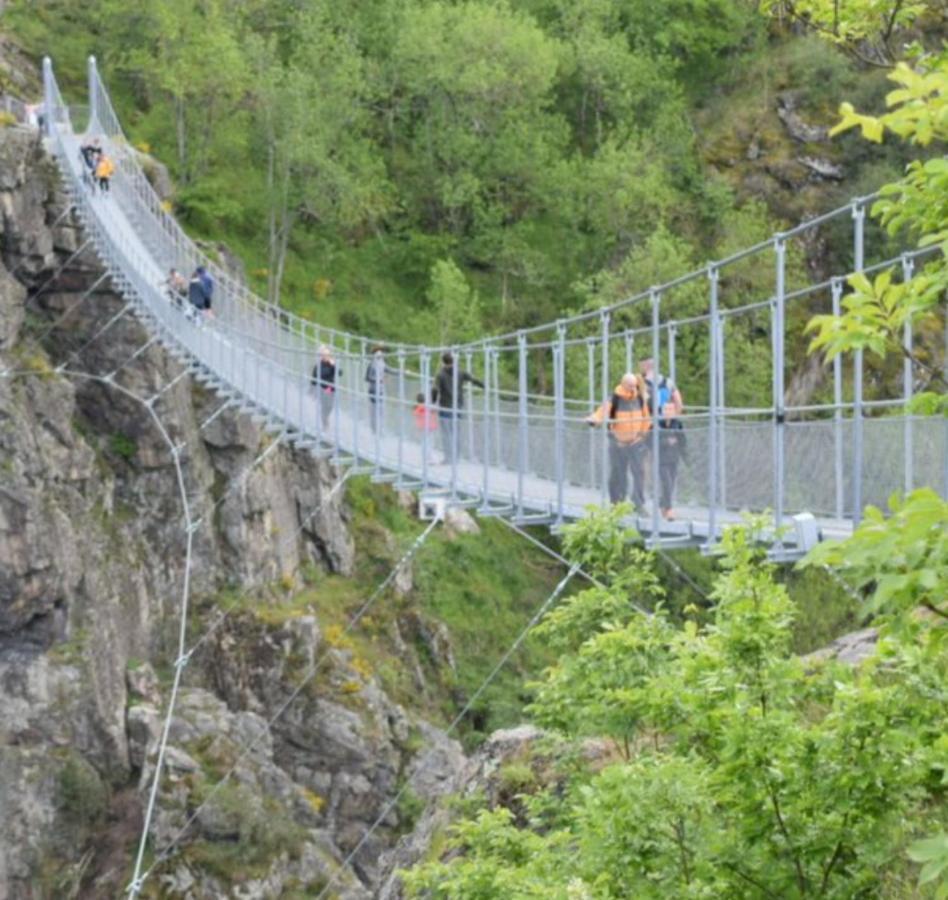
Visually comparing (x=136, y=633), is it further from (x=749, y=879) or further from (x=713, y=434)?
(x=749, y=879)

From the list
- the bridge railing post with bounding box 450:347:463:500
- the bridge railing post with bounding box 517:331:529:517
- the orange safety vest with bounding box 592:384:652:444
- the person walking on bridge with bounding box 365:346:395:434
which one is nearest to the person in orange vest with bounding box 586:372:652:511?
the orange safety vest with bounding box 592:384:652:444

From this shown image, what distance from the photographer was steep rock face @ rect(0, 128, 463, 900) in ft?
70.0

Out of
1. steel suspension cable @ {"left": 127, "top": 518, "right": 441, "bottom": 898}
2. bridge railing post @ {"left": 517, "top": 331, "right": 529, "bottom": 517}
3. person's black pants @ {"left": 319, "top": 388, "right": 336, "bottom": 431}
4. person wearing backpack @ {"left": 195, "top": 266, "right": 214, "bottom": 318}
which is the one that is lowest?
steel suspension cable @ {"left": 127, "top": 518, "right": 441, "bottom": 898}

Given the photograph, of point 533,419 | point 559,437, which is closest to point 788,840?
point 559,437

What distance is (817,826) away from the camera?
629cm

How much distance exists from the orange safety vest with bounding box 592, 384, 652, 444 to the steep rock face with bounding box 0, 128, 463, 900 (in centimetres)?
1151

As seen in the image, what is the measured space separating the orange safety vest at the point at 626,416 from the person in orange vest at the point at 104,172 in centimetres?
1346

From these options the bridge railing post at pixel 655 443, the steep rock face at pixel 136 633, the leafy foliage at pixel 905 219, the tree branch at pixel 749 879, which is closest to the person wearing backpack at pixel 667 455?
the bridge railing post at pixel 655 443

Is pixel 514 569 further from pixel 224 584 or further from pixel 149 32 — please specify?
pixel 149 32

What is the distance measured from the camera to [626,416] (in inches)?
425

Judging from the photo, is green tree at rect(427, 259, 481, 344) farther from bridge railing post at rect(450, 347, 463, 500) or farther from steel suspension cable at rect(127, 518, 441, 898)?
bridge railing post at rect(450, 347, 463, 500)

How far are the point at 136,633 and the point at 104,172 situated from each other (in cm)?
554

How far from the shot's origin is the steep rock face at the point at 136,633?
840 inches

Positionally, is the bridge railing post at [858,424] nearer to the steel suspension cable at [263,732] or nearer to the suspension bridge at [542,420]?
the suspension bridge at [542,420]
